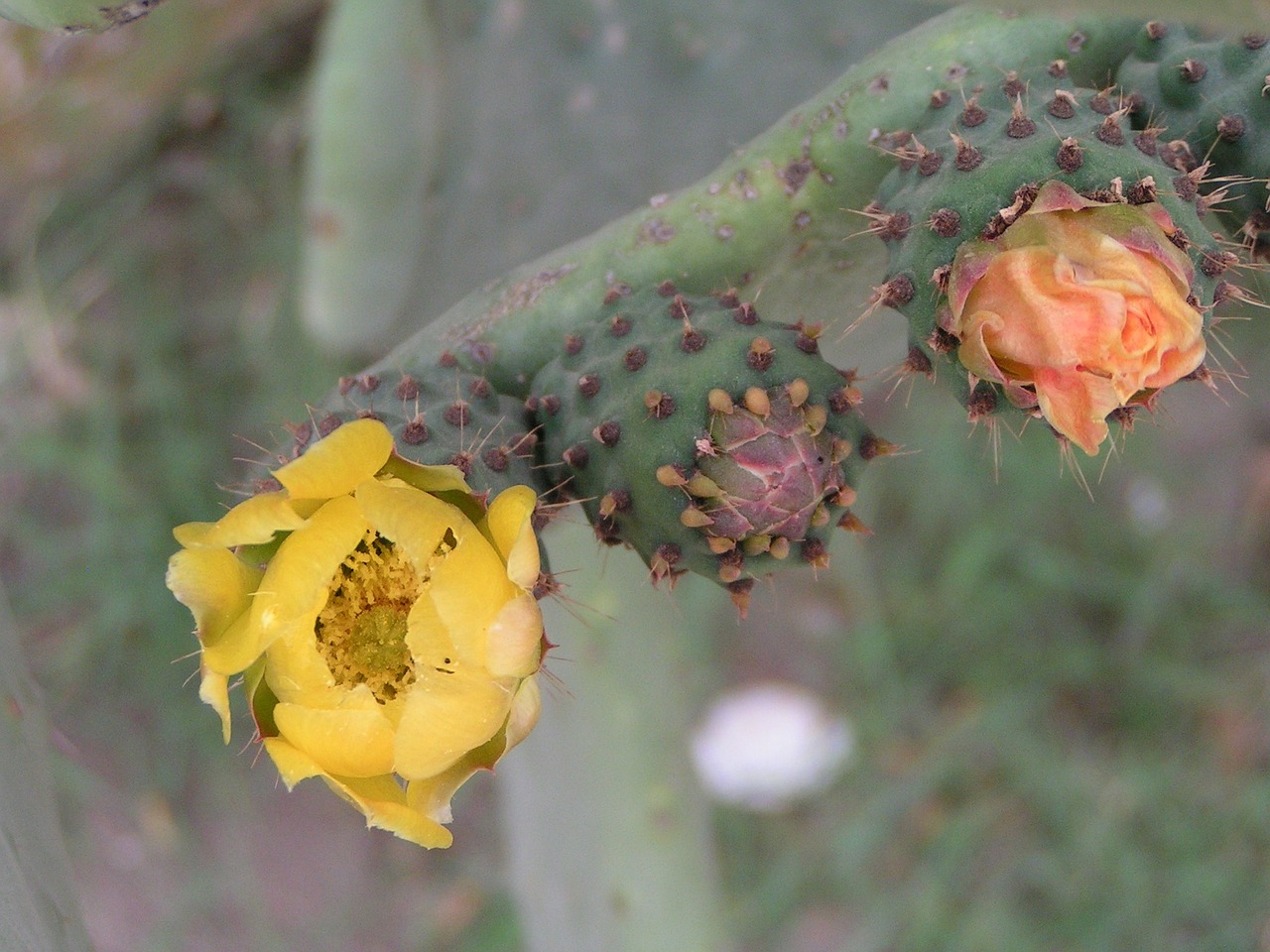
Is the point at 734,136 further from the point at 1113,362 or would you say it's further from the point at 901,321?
the point at 1113,362

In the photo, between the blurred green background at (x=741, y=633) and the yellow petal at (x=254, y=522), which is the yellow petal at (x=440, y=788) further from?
the blurred green background at (x=741, y=633)

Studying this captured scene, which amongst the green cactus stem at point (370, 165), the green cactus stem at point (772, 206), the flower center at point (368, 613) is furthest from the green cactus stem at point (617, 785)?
the green cactus stem at point (370, 165)

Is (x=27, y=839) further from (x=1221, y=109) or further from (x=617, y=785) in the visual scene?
(x=1221, y=109)

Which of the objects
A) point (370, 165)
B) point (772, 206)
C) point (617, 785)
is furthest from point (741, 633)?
point (772, 206)

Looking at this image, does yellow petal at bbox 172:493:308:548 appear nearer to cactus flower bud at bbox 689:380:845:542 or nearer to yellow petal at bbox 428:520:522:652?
yellow petal at bbox 428:520:522:652

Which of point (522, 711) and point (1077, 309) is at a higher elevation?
point (1077, 309)

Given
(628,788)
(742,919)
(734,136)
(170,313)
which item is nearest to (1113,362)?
(628,788)
